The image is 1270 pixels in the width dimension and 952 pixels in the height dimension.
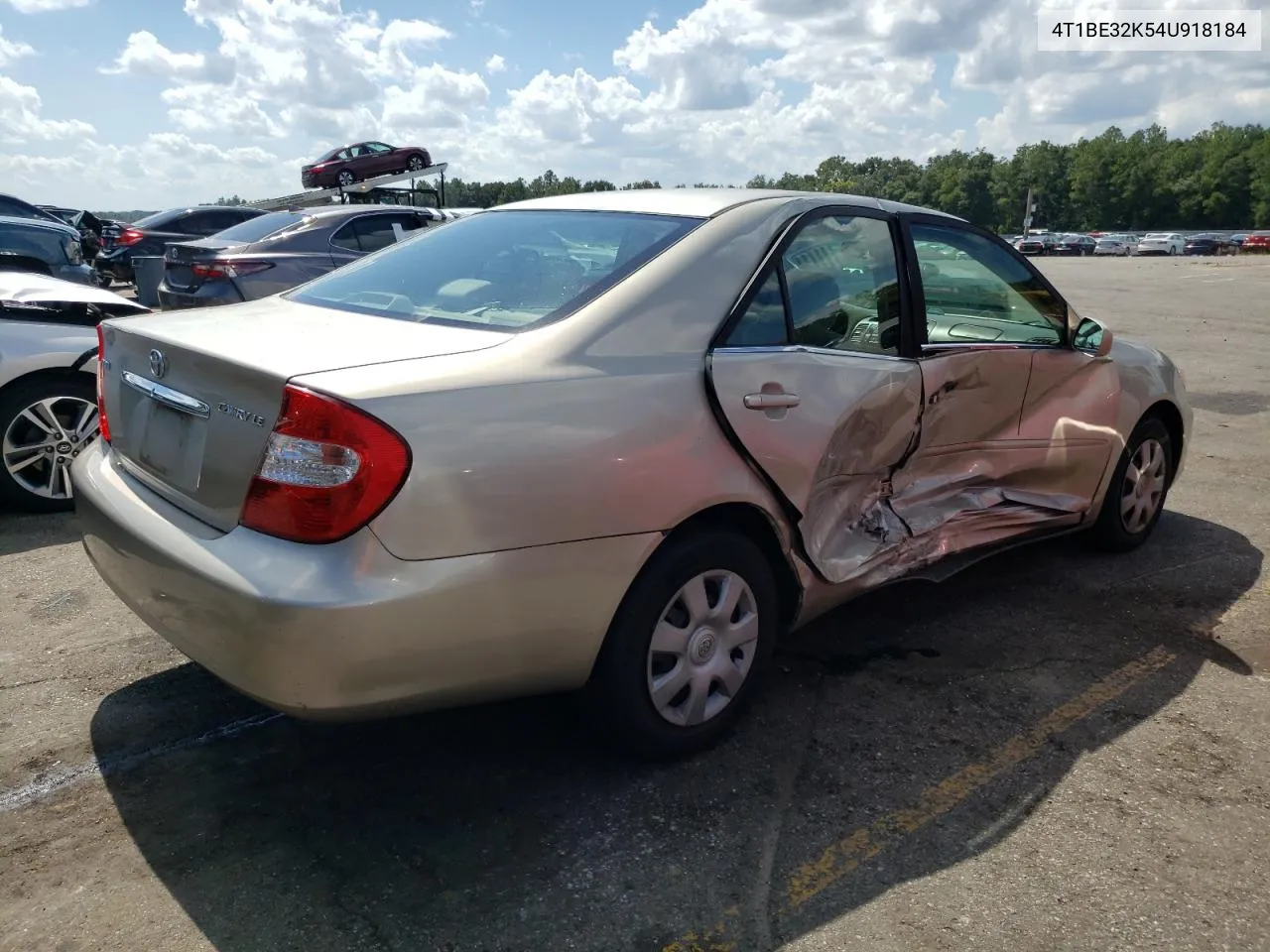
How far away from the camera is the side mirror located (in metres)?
4.50

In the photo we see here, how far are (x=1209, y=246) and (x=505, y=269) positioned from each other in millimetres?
69298

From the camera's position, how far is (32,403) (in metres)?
5.23

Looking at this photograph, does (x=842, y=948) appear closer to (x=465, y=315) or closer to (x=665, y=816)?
(x=665, y=816)

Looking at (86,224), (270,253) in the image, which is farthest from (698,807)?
(86,224)

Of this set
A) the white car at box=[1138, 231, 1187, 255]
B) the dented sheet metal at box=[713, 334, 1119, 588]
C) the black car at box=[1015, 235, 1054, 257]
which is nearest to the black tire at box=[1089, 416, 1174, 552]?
the dented sheet metal at box=[713, 334, 1119, 588]

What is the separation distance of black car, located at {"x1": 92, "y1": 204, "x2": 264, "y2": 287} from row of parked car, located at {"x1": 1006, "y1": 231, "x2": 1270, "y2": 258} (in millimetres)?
48941

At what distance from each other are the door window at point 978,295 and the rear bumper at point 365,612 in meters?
1.80

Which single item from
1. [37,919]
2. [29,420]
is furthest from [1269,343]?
[37,919]

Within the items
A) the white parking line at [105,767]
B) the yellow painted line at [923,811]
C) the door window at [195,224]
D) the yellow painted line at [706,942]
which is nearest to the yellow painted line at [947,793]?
the yellow painted line at [923,811]

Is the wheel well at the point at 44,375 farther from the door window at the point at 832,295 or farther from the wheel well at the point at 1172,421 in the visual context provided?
the wheel well at the point at 1172,421

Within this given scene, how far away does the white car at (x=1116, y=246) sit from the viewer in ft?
216

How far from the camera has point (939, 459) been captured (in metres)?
3.91

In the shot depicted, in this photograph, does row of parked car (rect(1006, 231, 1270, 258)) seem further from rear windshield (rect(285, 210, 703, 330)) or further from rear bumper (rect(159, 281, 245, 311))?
rear windshield (rect(285, 210, 703, 330))

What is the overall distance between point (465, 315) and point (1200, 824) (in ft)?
8.20
